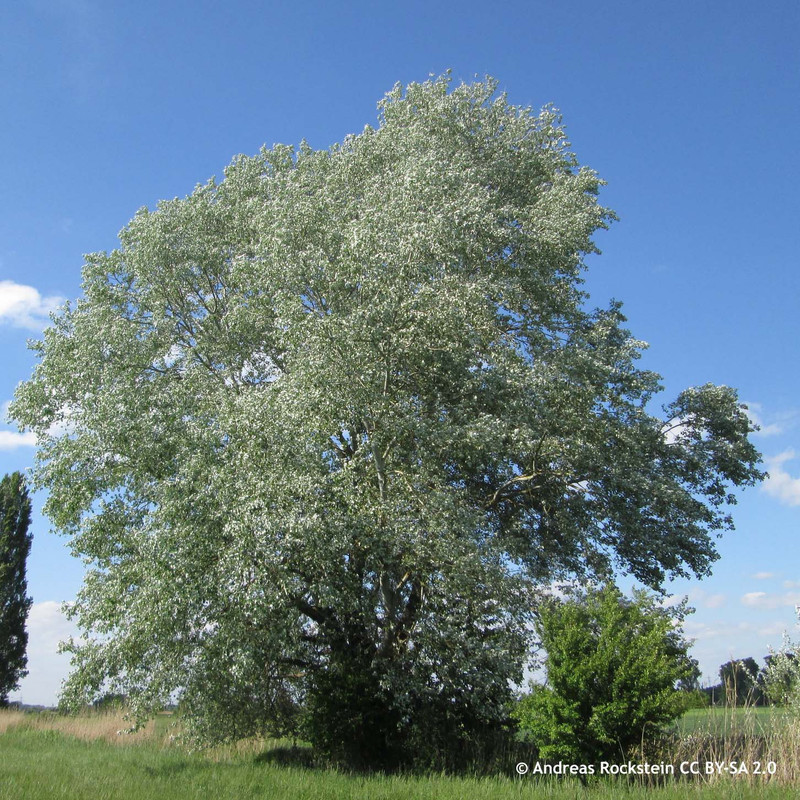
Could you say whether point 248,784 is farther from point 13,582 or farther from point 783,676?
point 13,582

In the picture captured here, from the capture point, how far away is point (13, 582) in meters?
35.3

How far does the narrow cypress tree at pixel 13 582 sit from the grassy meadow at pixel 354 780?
1994 cm

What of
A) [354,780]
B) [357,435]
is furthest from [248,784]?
[357,435]

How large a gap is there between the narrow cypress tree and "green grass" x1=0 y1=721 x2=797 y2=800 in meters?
19.3

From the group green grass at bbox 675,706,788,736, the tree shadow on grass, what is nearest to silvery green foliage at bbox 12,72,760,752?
the tree shadow on grass

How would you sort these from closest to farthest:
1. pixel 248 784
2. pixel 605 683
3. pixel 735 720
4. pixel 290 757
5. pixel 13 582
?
pixel 735 720, pixel 605 683, pixel 248 784, pixel 290 757, pixel 13 582

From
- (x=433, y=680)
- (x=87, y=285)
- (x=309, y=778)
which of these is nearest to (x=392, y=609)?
(x=433, y=680)

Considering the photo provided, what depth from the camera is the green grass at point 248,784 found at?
10.7 m

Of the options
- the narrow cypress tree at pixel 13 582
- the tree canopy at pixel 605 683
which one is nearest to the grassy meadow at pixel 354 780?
the tree canopy at pixel 605 683

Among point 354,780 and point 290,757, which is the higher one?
point 354,780

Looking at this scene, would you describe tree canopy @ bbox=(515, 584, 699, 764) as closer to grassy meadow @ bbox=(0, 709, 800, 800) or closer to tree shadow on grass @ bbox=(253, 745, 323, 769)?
grassy meadow @ bbox=(0, 709, 800, 800)

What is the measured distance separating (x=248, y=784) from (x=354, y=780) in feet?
6.51

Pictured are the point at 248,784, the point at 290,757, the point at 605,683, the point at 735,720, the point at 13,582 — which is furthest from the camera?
the point at 13,582

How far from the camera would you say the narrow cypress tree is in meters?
34.0
